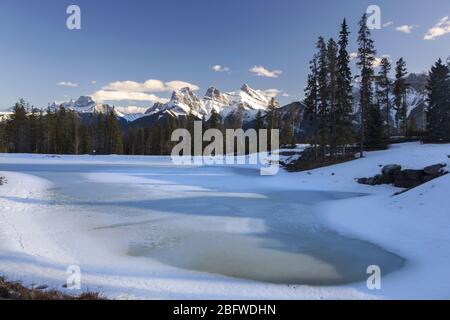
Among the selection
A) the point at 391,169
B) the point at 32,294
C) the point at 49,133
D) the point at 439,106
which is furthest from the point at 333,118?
the point at 49,133

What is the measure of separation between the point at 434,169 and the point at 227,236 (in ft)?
57.9

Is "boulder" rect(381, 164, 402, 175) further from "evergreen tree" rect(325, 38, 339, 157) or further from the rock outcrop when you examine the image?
"evergreen tree" rect(325, 38, 339, 157)

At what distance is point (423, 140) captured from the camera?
132 feet

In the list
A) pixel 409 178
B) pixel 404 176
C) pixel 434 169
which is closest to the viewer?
pixel 434 169

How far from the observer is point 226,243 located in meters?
11.3

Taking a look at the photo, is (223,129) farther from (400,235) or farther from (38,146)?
(400,235)

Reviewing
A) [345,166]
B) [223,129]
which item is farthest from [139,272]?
[223,129]

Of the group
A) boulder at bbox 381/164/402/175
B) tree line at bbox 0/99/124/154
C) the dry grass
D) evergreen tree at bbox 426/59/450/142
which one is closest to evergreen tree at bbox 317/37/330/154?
evergreen tree at bbox 426/59/450/142

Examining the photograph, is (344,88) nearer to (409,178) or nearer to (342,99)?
(342,99)

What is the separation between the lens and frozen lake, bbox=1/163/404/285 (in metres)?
9.15

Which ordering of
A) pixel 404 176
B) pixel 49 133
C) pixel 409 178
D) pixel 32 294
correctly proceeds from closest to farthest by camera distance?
pixel 32 294
pixel 409 178
pixel 404 176
pixel 49 133

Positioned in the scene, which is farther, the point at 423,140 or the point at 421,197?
the point at 423,140

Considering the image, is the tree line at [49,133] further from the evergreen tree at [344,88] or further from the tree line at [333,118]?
the evergreen tree at [344,88]
